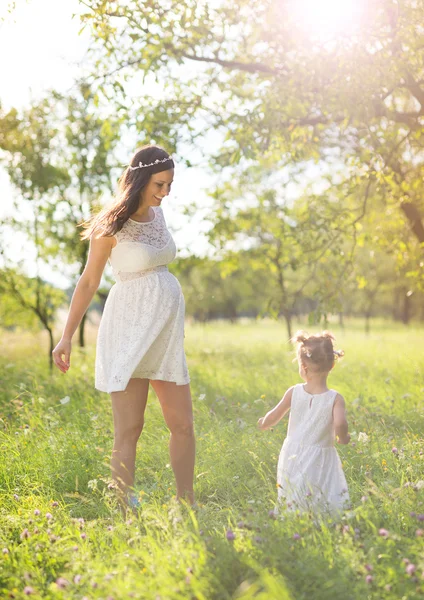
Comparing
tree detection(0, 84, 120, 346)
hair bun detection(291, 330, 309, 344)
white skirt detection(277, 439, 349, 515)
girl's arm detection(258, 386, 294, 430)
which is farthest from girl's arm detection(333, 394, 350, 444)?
tree detection(0, 84, 120, 346)

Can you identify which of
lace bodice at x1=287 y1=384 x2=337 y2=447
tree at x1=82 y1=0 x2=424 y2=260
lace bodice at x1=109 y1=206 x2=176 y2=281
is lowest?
lace bodice at x1=287 y1=384 x2=337 y2=447

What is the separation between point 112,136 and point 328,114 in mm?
3035

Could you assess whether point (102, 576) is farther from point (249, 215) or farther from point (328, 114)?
point (249, 215)

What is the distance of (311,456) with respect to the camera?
13.7ft

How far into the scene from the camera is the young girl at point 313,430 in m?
4.09

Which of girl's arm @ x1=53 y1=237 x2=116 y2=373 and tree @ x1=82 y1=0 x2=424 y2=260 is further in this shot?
tree @ x1=82 y1=0 x2=424 y2=260

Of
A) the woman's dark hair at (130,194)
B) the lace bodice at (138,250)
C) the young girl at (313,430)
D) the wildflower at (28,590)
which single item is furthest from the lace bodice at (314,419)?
the wildflower at (28,590)

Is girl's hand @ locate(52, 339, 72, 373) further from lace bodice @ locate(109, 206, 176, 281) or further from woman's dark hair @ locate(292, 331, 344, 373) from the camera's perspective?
woman's dark hair @ locate(292, 331, 344, 373)

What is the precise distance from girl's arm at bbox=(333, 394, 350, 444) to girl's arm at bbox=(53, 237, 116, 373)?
5.65ft

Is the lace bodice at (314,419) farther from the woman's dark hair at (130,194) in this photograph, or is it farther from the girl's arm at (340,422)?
the woman's dark hair at (130,194)

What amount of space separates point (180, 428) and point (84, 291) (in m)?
1.10

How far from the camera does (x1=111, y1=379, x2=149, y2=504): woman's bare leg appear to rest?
415cm

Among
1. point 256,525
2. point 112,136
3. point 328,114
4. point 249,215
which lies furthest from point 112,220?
point 249,215

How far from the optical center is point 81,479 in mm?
5203
